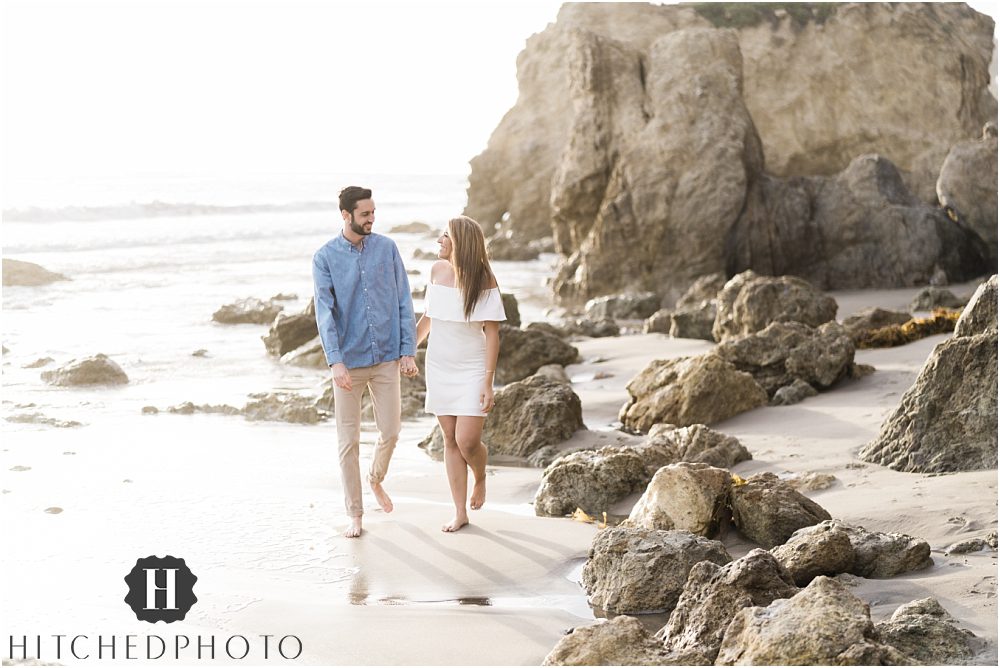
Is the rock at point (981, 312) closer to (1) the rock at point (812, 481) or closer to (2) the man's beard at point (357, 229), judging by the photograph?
(1) the rock at point (812, 481)

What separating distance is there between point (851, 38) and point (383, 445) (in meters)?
36.3

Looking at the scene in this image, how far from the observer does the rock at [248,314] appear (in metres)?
16.4

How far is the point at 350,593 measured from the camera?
5.23m

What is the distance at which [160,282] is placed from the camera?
2302cm

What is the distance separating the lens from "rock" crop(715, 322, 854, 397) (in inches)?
377

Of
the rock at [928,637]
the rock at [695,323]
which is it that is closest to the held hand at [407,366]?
the rock at [928,637]

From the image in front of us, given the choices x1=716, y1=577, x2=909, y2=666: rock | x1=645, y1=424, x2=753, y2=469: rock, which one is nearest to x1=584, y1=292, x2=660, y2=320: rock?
x1=645, y1=424, x2=753, y2=469: rock

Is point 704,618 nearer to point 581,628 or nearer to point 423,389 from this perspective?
point 581,628

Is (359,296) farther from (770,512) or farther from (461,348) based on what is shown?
(770,512)

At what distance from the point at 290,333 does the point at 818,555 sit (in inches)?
372

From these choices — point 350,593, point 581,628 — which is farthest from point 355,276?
point 581,628

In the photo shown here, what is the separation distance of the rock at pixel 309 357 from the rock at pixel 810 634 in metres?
9.27

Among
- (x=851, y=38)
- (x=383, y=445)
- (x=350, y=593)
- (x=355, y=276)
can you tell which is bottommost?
(x=350, y=593)

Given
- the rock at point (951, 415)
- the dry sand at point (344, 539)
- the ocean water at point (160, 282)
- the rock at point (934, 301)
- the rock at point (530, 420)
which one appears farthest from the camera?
the rock at point (934, 301)
